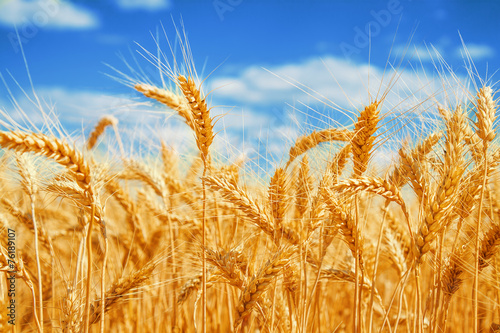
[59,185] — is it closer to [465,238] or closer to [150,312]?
[150,312]

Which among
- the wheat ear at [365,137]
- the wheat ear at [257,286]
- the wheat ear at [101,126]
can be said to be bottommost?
the wheat ear at [257,286]

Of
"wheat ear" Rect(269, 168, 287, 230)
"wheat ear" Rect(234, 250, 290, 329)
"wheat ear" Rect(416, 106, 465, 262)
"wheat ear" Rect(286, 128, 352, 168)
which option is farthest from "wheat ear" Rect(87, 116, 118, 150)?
"wheat ear" Rect(416, 106, 465, 262)

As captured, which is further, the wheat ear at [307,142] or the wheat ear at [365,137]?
the wheat ear at [307,142]

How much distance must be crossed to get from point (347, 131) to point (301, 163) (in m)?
0.31

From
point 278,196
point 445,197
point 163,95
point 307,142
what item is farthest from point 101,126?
point 445,197

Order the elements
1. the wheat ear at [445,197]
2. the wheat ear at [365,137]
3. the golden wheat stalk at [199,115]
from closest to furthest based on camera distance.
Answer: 1. the wheat ear at [445,197]
2. the wheat ear at [365,137]
3. the golden wheat stalk at [199,115]

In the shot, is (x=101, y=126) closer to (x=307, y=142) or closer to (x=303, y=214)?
(x=307, y=142)

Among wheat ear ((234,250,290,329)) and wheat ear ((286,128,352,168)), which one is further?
wheat ear ((286,128,352,168))

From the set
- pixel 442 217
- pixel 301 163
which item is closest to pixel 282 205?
pixel 301 163

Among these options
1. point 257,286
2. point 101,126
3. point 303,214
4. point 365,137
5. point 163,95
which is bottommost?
point 257,286

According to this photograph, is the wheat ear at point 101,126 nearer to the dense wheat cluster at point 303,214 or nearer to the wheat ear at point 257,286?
the dense wheat cluster at point 303,214

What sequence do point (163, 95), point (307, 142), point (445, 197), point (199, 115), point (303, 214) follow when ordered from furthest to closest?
point (307, 142) → point (163, 95) → point (303, 214) → point (199, 115) → point (445, 197)

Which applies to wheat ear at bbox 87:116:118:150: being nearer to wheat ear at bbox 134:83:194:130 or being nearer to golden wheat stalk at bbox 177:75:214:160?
wheat ear at bbox 134:83:194:130

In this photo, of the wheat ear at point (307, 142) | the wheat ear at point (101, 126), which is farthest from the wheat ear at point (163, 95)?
the wheat ear at point (101, 126)
